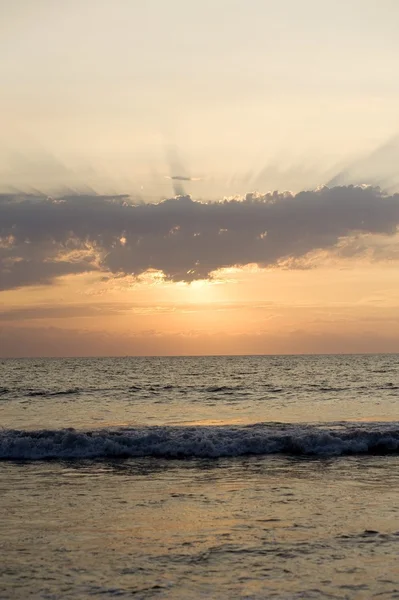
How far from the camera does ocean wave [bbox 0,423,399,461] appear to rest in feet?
76.8

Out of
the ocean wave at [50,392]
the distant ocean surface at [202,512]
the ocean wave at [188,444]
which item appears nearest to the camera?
the distant ocean surface at [202,512]

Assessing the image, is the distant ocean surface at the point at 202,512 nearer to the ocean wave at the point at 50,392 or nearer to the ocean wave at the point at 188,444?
the ocean wave at the point at 188,444

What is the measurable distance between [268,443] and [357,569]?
576 inches

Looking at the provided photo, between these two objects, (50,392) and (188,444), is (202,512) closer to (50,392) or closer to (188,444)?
(188,444)

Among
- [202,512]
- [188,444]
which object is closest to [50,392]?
[188,444]

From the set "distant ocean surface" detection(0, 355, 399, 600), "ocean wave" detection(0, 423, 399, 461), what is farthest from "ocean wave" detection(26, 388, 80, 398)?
"ocean wave" detection(0, 423, 399, 461)

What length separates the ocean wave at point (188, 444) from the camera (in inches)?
922

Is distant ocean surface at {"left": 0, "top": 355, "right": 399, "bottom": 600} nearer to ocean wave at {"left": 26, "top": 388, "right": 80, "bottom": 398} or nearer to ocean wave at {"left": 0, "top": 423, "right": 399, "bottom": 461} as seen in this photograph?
ocean wave at {"left": 0, "top": 423, "right": 399, "bottom": 461}

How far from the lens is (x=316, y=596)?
882 cm

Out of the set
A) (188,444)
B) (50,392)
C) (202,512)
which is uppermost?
(202,512)

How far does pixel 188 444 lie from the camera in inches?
957

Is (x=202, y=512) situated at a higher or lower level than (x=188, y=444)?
higher

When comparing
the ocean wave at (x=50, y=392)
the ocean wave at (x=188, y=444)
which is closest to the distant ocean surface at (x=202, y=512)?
the ocean wave at (x=188, y=444)

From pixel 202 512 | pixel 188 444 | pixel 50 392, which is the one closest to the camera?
pixel 202 512
